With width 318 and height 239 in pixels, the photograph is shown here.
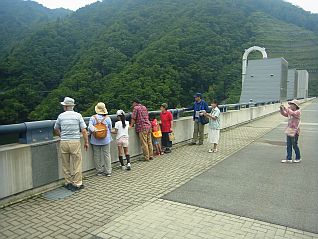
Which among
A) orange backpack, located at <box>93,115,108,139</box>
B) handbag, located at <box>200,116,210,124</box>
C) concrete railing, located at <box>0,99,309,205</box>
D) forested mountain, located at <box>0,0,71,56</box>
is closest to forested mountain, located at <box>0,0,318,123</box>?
forested mountain, located at <box>0,0,71,56</box>

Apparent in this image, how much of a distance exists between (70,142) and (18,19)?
112 m

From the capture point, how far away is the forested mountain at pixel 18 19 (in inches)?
3452

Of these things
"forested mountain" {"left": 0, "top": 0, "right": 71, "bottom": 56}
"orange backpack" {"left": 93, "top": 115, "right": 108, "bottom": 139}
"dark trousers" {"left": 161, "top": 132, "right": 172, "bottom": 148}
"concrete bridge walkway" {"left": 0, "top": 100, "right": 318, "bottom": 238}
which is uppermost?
"forested mountain" {"left": 0, "top": 0, "right": 71, "bottom": 56}

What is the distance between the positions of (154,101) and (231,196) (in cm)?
4737

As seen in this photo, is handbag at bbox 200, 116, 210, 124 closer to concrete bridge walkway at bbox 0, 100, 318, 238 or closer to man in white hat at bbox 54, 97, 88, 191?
concrete bridge walkway at bbox 0, 100, 318, 238

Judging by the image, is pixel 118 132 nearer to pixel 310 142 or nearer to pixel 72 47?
pixel 310 142

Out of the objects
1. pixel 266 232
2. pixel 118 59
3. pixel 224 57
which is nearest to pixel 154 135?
pixel 266 232

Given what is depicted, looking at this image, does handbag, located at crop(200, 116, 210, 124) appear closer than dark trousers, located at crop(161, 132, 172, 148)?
No

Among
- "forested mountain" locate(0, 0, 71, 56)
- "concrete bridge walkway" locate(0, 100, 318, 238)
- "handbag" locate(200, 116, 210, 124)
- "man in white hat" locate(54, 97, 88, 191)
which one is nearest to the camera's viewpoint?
"concrete bridge walkway" locate(0, 100, 318, 238)

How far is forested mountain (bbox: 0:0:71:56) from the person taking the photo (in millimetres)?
87688

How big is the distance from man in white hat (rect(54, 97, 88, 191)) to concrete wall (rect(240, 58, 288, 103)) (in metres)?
33.4

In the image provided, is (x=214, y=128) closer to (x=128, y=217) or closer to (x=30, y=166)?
(x=128, y=217)

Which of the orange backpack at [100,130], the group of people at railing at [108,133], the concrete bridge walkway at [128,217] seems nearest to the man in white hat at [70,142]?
the group of people at railing at [108,133]

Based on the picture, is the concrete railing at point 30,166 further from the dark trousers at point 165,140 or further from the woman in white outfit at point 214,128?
the woman in white outfit at point 214,128
